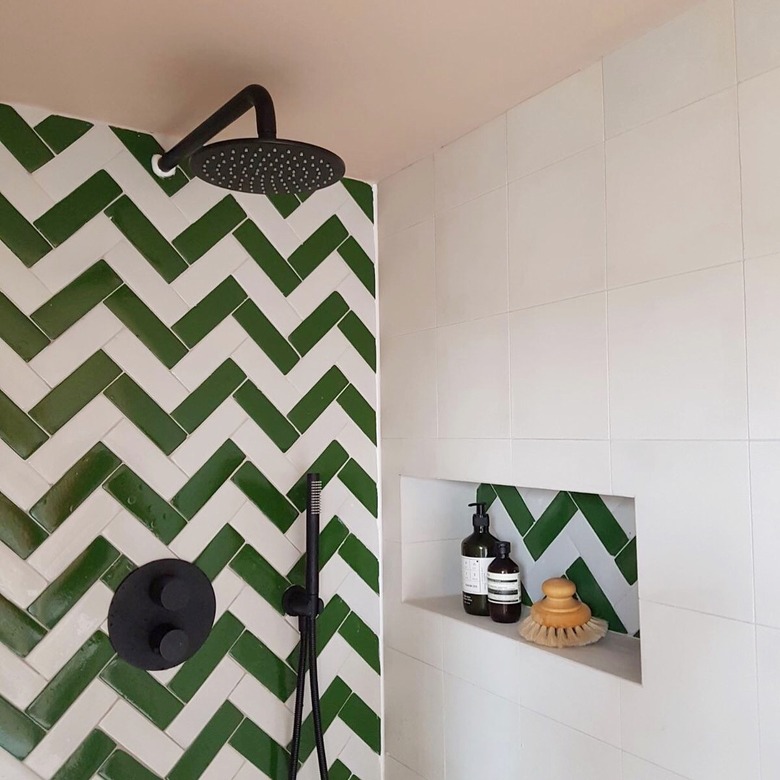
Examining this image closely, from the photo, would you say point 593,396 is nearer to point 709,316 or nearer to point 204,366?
point 709,316

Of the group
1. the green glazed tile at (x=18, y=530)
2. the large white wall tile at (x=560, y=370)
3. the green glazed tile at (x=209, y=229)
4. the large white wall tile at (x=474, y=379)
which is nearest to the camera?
the large white wall tile at (x=560, y=370)

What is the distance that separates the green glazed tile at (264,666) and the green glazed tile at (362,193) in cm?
100

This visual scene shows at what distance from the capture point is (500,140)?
145cm

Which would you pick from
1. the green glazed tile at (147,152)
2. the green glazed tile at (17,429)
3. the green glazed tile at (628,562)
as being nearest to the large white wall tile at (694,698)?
the green glazed tile at (628,562)

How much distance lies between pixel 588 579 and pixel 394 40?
1062 mm

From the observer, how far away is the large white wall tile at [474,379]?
4.68ft

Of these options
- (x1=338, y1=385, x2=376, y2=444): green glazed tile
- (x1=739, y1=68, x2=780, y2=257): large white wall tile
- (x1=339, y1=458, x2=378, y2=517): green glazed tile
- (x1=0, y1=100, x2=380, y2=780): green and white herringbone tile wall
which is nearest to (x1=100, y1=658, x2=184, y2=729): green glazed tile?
(x1=0, y1=100, x2=380, y2=780): green and white herringbone tile wall

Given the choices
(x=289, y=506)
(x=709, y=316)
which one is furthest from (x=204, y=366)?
(x=709, y=316)

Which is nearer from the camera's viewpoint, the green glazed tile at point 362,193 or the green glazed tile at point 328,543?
the green glazed tile at point 328,543

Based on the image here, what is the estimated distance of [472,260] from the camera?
4.95 ft

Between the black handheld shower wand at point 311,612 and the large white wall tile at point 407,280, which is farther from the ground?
the large white wall tile at point 407,280

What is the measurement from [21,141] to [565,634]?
4.42 ft

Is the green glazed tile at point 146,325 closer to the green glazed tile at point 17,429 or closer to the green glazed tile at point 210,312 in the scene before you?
the green glazed tile at point 210,312

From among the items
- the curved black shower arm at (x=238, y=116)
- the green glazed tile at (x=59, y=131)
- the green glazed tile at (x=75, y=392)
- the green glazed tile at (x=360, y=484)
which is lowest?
the green glazed tile at (x=360, y=484)
